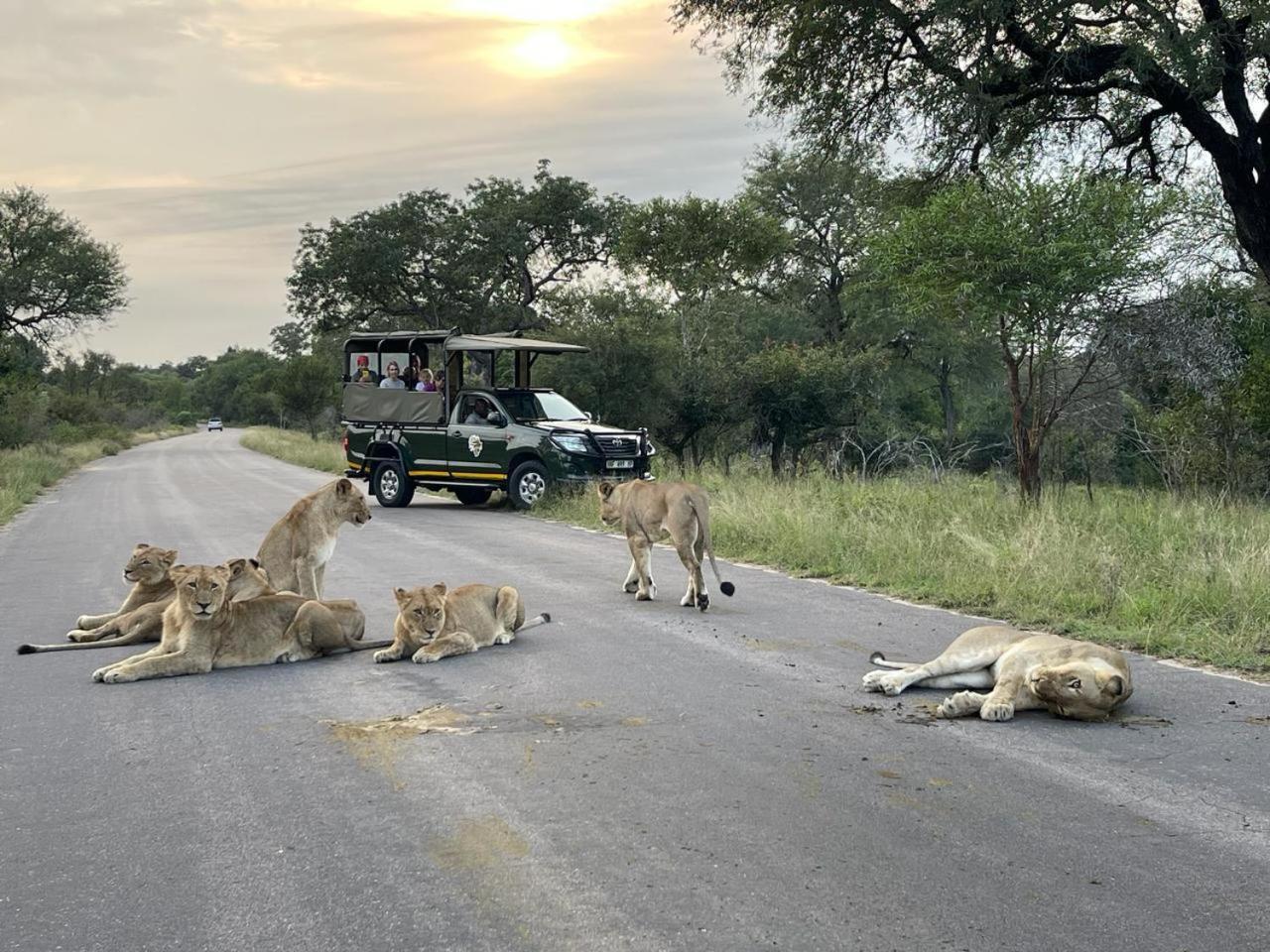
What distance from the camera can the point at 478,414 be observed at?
20.6 metres

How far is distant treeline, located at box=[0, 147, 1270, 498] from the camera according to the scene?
16312 millimetres

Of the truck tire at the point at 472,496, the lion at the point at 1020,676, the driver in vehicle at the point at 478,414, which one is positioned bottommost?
the truck tire at the point at 472,496

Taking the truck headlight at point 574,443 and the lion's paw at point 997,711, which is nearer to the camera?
the lion's paw at point 997,711

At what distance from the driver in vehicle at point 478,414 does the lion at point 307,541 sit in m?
11.0

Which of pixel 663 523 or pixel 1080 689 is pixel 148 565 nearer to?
pixel 663 523

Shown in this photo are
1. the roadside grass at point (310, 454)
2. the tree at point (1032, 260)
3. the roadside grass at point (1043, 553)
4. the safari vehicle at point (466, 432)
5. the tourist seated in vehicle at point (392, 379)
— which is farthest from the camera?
the roadside grass at point (310, 454)

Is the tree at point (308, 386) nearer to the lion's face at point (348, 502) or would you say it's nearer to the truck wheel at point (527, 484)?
the truck wheel at point (527, 484)

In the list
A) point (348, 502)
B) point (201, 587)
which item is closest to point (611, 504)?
point (348, 502)

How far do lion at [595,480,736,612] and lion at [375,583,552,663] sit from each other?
6.23ft

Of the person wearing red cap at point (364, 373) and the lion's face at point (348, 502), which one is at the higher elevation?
the person wearing red cap at point (364, 373)

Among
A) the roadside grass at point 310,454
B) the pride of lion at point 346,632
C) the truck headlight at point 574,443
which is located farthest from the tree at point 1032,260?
the roadside grass at point 310,454

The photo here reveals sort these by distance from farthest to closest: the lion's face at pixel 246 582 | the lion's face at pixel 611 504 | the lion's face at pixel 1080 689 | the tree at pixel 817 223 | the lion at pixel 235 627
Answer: the tree at pixel 817 223 < the lion's face at pixel 611 504 < the lion's face at pixel 246 582 < the lion at pixel 235 627 < the lion's face at pixel 1080 689

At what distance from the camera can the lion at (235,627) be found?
24.2 feet

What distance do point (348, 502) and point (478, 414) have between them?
435 inches
